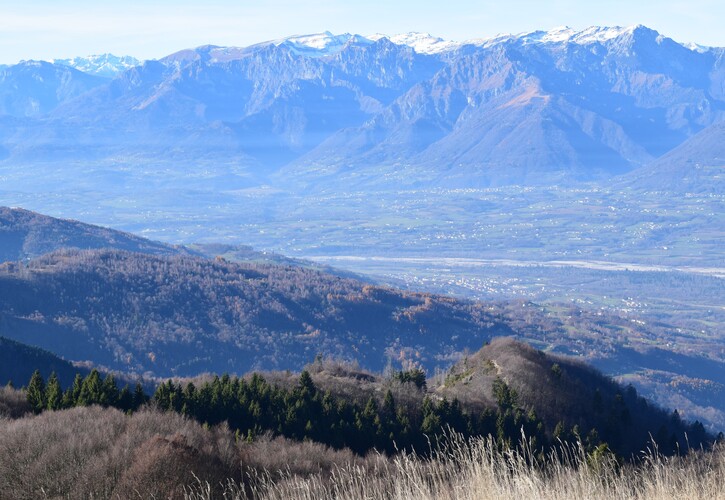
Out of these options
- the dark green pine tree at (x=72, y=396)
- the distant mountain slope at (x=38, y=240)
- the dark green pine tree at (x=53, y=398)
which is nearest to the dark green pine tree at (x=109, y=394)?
the dark green pine tree at (x=72, y=396)

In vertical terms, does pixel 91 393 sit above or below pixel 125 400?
above

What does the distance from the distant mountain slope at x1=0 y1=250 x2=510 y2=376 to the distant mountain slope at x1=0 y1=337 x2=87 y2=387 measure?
28577mm

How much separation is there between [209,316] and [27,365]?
6080 centimetres

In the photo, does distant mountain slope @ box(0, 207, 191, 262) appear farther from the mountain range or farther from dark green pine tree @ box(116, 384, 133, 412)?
dark green pine tree @ box(116, 384, 133, 412)


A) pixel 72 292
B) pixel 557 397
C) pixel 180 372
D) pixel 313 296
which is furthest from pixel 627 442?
pixel 313 296

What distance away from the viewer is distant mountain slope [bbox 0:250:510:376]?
115 meters

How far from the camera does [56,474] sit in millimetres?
21203

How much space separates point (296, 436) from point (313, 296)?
111560 mm

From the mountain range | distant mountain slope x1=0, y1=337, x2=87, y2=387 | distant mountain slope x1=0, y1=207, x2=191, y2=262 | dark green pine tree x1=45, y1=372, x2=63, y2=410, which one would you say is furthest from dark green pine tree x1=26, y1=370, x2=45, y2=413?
distant mountain slope x1=0, y1=207, x2=191, y2=262

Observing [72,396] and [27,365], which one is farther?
[27,365]

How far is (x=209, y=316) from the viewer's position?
13362cm

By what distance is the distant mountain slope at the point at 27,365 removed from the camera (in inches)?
2739

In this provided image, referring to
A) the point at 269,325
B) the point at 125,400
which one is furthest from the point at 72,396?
the point at 269,325

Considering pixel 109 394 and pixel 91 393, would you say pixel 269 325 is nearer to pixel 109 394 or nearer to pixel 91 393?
pixel 109 394
